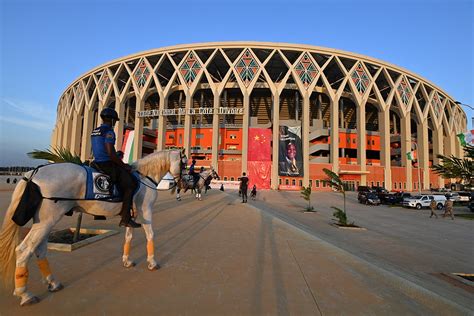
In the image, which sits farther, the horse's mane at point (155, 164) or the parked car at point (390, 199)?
the parked car at point (390, 199)

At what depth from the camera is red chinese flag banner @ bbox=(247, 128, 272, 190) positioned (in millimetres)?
40844

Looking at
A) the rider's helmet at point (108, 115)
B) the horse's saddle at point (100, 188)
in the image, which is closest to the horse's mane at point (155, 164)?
the horse's saddle at point (100, 188)

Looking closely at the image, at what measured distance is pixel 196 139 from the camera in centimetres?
4688

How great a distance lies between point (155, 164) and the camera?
14.2 ft

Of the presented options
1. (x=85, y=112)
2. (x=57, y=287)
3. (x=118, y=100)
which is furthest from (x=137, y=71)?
(x=57, y=287)

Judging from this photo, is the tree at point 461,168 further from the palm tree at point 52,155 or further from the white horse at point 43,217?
the palm tree at point 52,155

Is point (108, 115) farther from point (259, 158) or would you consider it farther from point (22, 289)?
point (259, 158)

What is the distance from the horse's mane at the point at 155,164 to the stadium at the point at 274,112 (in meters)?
36.4

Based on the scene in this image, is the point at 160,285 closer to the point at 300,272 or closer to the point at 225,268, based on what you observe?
the point at 225,268

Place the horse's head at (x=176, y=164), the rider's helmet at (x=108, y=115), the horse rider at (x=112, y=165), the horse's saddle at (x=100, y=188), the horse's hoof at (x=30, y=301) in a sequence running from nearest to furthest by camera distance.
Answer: the horse's hoof at (x=30, y=301)
the horse's saddle at (x=100, y=188)
the horse rider at (x=112, y=165)
the rider's helmet at (x=108, y=115)
the horse's head at (x=176, y=164)

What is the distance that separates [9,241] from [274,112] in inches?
1628

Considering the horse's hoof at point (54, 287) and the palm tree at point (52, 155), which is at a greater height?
the palm tree at point (52, 155)

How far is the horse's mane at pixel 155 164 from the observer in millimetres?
4266

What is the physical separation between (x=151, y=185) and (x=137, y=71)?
4934 cm
